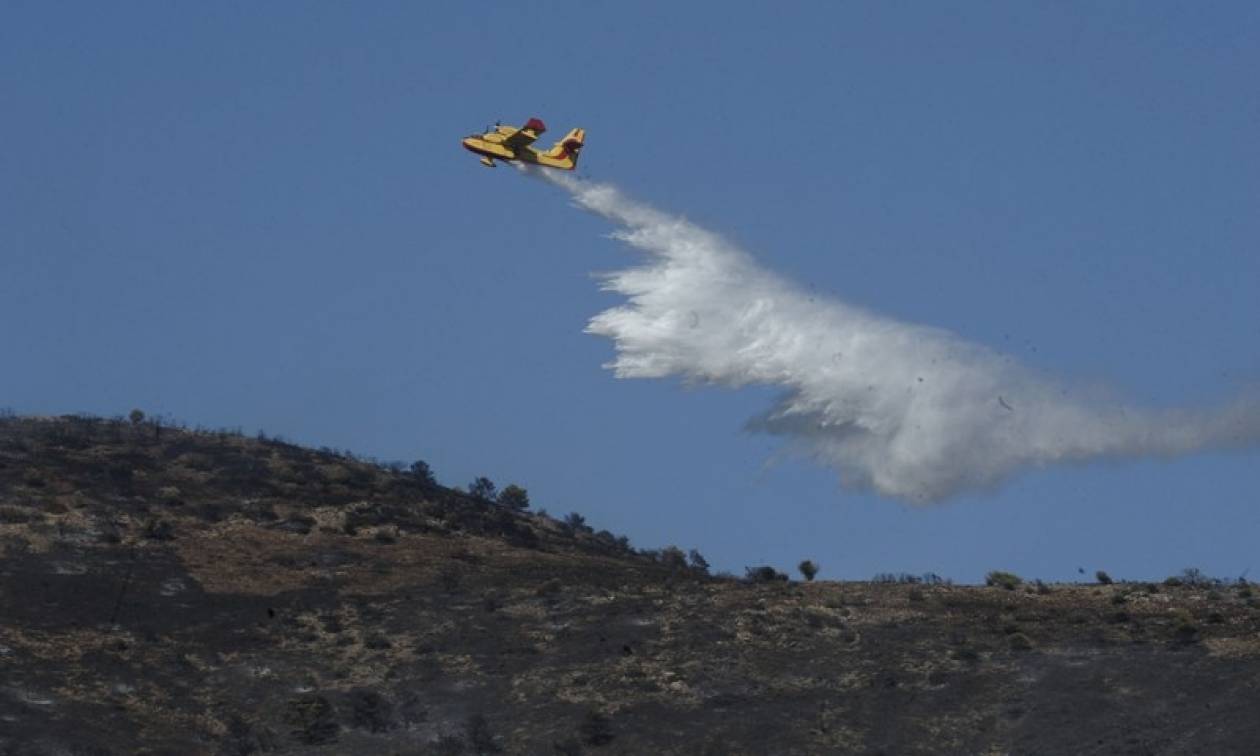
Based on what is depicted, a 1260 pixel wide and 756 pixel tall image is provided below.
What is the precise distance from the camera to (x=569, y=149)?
105062 millimetres

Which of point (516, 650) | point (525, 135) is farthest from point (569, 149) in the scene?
point (516, 650)

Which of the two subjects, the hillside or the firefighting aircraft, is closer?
the hillside

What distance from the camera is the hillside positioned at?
7344 centimetres

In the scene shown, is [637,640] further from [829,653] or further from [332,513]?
[332,513]

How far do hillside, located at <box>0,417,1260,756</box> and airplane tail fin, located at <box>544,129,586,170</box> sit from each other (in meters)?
16.2

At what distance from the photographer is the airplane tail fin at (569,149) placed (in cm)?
10406

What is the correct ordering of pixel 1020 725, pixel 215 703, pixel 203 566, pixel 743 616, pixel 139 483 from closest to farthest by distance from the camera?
pixel 1020 725 → pixel 215 703 → pixel 743 616 → pixel 203 566 → pixel 139 483

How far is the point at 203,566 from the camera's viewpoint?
90938mm

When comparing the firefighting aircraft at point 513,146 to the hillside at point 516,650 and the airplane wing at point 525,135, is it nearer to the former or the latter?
the airplane wing at point 525,135

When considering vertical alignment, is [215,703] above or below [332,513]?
below

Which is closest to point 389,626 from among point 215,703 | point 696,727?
point 215,703

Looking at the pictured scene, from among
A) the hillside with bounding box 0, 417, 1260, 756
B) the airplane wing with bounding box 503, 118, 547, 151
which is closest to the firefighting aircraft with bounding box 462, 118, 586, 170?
the airplane wing with bounding box 503, 118, 547, 151

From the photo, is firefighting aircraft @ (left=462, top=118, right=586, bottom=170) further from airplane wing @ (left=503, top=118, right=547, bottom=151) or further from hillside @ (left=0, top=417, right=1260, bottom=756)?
hillside @ (left=0, top=417, right=1260, bottom=756)

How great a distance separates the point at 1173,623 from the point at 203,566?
34307 mm
